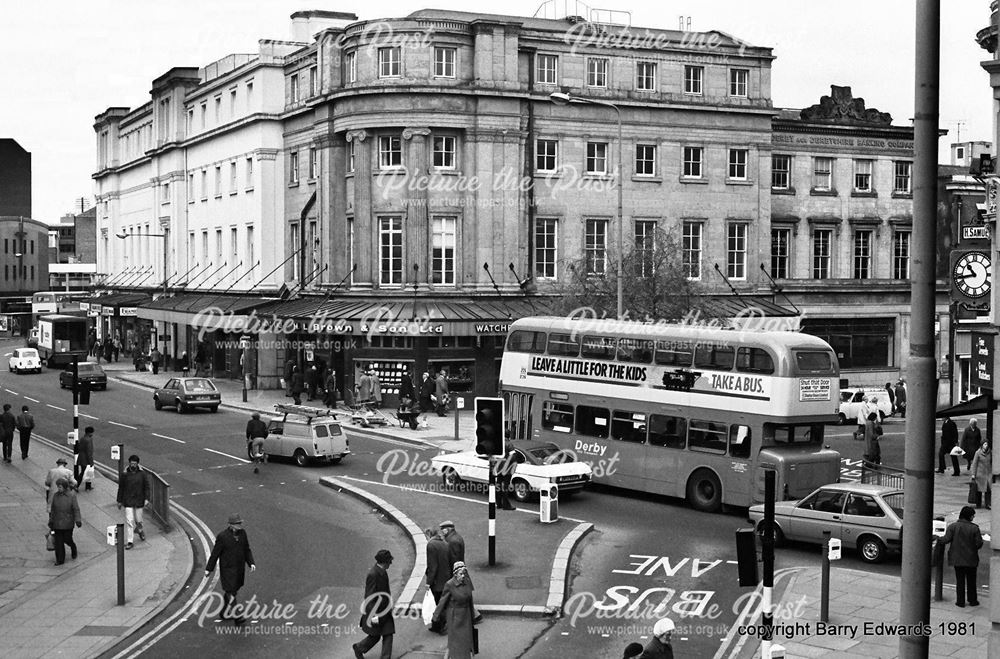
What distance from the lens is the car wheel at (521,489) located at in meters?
28.3

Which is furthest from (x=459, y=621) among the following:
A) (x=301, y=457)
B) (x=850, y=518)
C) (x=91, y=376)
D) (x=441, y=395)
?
(x=91, y=376)

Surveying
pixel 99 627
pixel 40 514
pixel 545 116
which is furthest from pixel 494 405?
pixel 545 116

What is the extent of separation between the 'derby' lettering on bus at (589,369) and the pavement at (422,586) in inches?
166

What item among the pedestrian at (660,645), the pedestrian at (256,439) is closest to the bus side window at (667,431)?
the pedestrian at (256,439)

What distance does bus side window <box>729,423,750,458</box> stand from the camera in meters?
26.7

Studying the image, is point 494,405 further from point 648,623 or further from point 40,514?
point 40,514

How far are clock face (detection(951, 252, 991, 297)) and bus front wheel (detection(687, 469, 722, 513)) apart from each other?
13407 millimetres

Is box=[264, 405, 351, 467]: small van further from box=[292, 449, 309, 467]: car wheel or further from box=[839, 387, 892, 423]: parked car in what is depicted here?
box=[839, 387, 892, 423]: parked car

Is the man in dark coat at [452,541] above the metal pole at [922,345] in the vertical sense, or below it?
below

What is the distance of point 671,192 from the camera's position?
2147 inches

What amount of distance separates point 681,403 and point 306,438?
1169 centimetres

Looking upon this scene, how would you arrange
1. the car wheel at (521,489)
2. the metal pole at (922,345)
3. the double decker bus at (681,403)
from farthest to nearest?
1. the car wheel at (521,489)
2. the double decker bus at (681,403)
3. the metal pole at (922,345)

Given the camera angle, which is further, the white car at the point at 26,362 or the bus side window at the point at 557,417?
the white car at the point at 26,362

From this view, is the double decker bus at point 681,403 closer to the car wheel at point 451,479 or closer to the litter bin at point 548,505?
the car wheel at point 451,479
